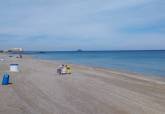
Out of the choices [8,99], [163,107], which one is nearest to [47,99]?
[8,99]

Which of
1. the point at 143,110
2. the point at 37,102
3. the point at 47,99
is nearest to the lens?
the point at 143,110

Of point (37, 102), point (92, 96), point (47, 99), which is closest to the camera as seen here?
point (37, 102)

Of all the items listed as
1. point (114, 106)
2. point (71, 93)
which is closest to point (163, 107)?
point (114, 106)

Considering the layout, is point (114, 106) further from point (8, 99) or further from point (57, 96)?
point (8, 99)

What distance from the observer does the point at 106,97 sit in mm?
11289

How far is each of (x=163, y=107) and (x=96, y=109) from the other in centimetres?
240

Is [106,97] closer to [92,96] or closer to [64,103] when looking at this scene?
[92,96]

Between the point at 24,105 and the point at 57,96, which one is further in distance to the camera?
the point at 57,96

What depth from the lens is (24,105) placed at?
9703 millimetres

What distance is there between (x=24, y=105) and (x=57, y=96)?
203cm

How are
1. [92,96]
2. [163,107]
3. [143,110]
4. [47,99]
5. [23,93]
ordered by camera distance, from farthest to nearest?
1. [23,93]
2. [92,96]
3. [47,99]
4. [163,107]
5. [143,110]

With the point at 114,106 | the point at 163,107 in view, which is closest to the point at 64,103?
the point at 114,106

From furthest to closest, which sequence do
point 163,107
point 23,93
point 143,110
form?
point 23,93 → point 163,107 → point 143,110

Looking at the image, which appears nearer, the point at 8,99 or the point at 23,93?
the point at 8,99
